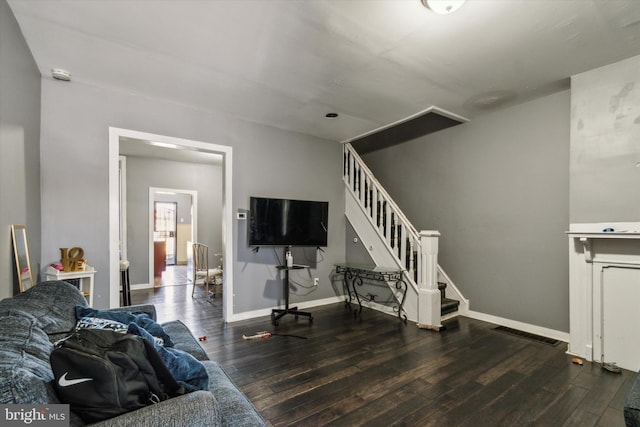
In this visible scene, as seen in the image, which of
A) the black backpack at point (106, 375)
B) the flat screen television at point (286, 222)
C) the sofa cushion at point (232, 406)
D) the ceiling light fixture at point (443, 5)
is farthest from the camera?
the flat screen television at point (286, 222)

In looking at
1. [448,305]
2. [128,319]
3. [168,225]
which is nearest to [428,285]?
[448,305]

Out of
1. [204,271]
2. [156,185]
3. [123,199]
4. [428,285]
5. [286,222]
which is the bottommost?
[204,271]

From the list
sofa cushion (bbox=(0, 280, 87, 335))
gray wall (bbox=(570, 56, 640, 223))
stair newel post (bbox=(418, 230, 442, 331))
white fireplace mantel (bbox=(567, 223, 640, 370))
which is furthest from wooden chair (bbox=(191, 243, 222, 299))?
gray wall (bbox=(570, 56, 640, 223))

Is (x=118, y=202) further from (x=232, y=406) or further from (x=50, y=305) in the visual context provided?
(x=232, y=406)

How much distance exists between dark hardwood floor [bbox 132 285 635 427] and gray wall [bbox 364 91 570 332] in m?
0.54

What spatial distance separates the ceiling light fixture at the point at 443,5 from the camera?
1.91 meters

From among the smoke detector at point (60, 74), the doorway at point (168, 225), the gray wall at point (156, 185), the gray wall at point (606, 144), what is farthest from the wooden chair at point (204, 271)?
the doorway at point (168, 225)

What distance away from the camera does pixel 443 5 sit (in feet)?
6.32

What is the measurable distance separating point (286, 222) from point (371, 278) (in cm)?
170

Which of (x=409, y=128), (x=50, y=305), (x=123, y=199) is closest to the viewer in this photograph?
(x=50, y=305)

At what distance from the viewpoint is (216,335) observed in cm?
352

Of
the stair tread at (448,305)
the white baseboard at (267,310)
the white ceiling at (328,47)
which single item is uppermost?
the white ceiling at (328,47)

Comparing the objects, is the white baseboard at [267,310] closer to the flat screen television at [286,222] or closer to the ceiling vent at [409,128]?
the flat screen television at [286,222]

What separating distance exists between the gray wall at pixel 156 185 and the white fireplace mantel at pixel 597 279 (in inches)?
270
